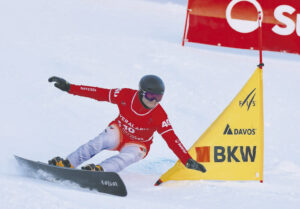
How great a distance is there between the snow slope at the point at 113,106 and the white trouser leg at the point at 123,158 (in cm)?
22

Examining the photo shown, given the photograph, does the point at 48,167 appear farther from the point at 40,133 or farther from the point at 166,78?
the point at 166,78

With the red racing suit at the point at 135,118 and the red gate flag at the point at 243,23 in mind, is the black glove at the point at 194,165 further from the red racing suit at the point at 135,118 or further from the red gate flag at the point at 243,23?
the red gate flag at the point at 243,23

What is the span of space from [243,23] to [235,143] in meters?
6.93

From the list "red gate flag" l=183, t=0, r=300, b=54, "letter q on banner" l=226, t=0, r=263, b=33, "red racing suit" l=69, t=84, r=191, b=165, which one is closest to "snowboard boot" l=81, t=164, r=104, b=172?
"red racing suit" l=69, t=84, r=191, b=165

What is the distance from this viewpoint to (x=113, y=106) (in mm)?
8445

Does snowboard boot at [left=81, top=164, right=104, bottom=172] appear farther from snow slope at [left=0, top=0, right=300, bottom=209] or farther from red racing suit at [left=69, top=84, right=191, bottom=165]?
red racing suit at [left=69, top=84, right=191, bottom=165]

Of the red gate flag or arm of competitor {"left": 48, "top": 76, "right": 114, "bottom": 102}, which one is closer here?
arm of competitor {"left": 48, "top": 76, "right": 114, "bottom": 102}

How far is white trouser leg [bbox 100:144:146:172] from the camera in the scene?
15.5 ft

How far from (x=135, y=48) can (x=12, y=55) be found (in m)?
3.81

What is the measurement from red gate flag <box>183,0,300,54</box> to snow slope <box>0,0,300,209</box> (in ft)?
2.69

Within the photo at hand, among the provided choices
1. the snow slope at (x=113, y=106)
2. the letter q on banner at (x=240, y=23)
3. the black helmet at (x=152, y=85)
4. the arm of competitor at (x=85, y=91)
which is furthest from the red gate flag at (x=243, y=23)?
the black helmet at (x=152, y=85)

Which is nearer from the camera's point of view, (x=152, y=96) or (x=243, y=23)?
(x=152, y=96)

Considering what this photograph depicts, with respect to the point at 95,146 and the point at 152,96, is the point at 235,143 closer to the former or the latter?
the point at 152,96

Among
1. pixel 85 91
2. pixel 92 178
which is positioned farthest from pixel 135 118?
pixel 92 178
